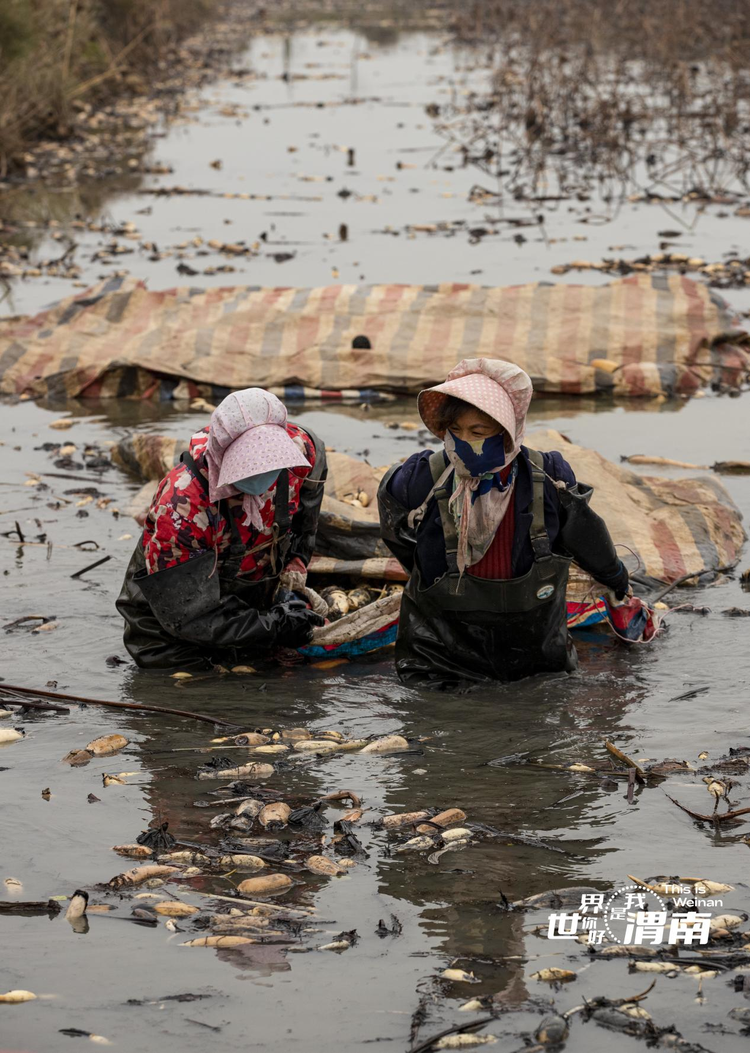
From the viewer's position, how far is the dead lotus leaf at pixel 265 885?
10.1ft

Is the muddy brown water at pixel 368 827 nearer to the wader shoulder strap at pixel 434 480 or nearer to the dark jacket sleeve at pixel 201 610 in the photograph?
the dark jacket sleeve at pixel 201 610

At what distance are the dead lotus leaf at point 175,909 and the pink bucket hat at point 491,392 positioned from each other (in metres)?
1.59

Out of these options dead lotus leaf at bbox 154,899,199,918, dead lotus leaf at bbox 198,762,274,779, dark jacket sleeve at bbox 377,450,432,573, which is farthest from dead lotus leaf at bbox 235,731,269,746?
dead lotus leaf at bbox 154,899,199,918

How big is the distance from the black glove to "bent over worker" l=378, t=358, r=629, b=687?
43cm

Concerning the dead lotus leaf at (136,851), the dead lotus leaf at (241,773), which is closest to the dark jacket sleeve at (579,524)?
the dead lotus leaf at (241,773)

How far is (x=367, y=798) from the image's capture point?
11.9ft

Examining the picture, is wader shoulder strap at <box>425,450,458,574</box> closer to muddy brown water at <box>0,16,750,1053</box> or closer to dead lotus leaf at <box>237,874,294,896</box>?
muddy brown water at <box>0,16,750,1053</box>

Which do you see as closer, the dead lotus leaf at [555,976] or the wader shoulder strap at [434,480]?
the dead lotus leaf at [555,976]

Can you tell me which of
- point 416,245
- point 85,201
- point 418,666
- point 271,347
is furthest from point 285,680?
point 85,201

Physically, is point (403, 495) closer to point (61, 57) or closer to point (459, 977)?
point (459, 977)

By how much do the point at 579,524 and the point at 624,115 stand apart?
38.0 ft

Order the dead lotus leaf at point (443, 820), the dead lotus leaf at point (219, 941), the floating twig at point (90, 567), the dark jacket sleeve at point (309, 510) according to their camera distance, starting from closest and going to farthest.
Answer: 1. the dead lotus leaf at point (219, 941)
2. the dead lotus leaf at point (443, 820)
3. the dark jacket sleeve at point (309, 510)
4. the floating twig at point (90, 567)

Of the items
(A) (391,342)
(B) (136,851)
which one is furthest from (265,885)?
(A) (391,342)

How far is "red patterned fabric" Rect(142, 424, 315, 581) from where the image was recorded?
4.38 meters
